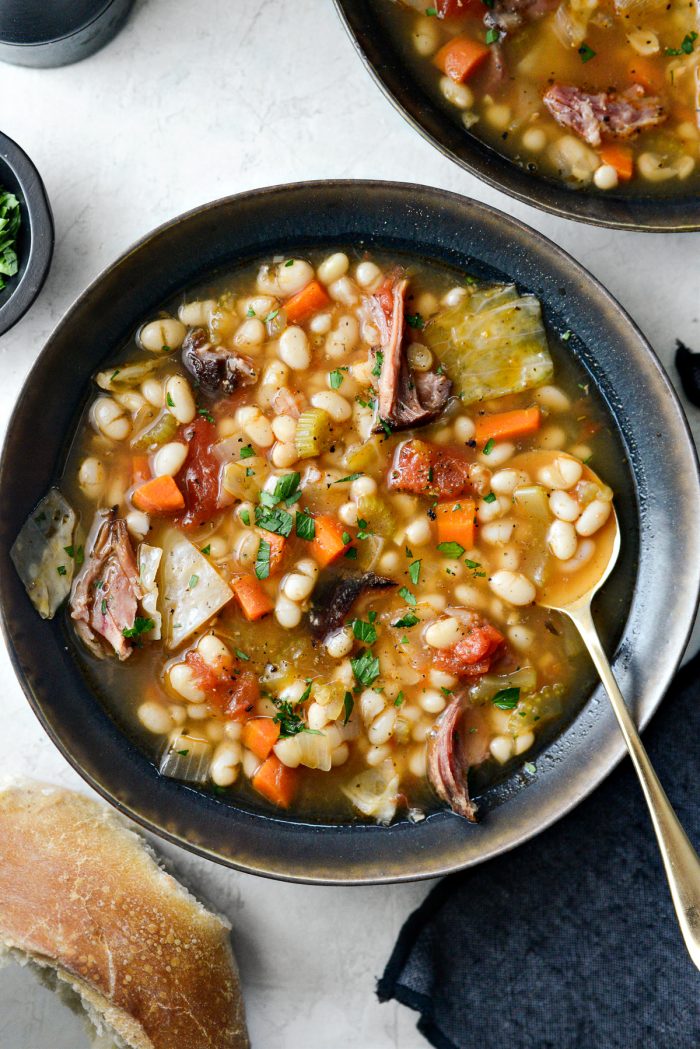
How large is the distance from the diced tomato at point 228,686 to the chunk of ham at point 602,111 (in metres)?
2.15

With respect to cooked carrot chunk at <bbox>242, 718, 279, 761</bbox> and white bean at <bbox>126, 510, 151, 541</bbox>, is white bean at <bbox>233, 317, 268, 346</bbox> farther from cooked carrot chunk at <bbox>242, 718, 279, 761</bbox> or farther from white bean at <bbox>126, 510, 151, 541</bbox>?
cooked carrot chunk at <bbox>242, 718, 279, 761</bbox>

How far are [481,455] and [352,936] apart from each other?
5.99 ft

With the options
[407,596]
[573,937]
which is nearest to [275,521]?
[407,596]

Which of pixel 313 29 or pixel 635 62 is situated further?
pixel 313 29

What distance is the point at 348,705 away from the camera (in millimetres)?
3133

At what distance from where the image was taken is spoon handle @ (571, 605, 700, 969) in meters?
2.79

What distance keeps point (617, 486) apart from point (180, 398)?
1.50m

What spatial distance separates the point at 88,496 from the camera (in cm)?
320

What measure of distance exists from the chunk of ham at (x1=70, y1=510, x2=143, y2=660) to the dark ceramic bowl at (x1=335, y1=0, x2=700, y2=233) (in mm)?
1656

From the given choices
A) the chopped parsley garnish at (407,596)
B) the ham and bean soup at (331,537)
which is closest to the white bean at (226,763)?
the ham and bean soup at (331,537)

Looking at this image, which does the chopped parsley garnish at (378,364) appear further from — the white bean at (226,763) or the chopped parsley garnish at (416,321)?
the white bean at (226,763)

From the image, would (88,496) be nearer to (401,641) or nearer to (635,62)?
(401,641)

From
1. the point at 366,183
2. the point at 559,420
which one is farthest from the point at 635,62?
the point at 559,420

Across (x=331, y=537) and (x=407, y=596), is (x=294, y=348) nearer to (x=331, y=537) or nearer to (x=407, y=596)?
(x=331, y=537)
